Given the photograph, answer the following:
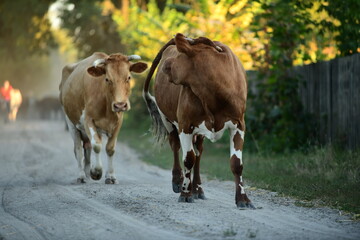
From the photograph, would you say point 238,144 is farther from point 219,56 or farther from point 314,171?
point 314,171

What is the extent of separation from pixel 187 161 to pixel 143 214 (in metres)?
1.23

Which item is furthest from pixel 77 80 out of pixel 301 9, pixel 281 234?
pixel 281 234

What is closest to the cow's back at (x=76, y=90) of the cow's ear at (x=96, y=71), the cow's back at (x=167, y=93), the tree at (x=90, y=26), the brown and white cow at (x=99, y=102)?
the brown and white cow at (x=99, y=102)

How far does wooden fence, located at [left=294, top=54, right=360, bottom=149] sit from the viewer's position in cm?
1238

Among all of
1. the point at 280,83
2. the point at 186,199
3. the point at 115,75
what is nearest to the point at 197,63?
the point at 186,199

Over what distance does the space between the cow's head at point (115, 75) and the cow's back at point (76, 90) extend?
75 cm

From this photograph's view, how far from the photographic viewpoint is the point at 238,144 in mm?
7836

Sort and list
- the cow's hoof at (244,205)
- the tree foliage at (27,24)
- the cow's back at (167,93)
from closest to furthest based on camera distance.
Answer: the cow's hoof at (244,205) < the cow's back at (167,93) < the tree foliage at (27,24)

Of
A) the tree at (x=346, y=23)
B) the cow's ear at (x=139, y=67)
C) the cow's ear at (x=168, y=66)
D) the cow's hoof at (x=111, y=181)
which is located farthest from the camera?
the tree at (x=346, y=23)

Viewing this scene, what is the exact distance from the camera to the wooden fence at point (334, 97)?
40.6 ft

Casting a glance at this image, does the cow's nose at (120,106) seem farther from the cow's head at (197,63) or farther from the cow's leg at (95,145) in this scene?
the cow's head at (197,63)

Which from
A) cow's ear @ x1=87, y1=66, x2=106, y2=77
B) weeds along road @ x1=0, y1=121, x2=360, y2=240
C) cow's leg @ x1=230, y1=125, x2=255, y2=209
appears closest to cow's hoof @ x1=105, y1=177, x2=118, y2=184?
weeds along road @ x1=0, y1=121, x2=360, y2=240

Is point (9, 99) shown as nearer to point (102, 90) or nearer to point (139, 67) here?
point (102, 90)

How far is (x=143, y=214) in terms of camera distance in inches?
287
